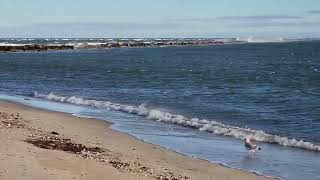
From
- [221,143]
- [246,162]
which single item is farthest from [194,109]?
[246,162]

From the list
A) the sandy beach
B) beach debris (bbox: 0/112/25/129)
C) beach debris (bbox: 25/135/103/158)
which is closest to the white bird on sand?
the sandy beach

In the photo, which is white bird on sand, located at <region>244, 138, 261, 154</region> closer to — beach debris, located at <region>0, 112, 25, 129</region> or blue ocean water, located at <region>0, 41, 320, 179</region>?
blue ocean water, located at <region>0, 41, 320, 179</region>

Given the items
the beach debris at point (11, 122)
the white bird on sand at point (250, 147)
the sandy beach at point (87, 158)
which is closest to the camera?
the sandy beach at point (87, 158)

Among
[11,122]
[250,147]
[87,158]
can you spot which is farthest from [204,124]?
[87,158]

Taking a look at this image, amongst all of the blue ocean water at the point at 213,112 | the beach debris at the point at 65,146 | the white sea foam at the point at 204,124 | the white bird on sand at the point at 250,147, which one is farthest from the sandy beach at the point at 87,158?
the white sea foam at the point at 204,124

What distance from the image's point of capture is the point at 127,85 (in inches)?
1604

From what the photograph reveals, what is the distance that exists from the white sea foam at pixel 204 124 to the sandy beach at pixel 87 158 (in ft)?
11.1

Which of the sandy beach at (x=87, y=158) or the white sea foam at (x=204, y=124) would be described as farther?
the white sea foam at (x=204, y=124)

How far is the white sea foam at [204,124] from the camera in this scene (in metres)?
17.4

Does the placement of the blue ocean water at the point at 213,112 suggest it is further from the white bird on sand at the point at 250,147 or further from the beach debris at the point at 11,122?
the beach debris at the point at 11,122

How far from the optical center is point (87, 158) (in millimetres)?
13102

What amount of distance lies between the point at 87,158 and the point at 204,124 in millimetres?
8459

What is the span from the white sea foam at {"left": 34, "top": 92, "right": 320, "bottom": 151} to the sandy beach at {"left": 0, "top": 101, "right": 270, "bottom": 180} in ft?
11.1

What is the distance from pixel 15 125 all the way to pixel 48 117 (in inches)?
180
